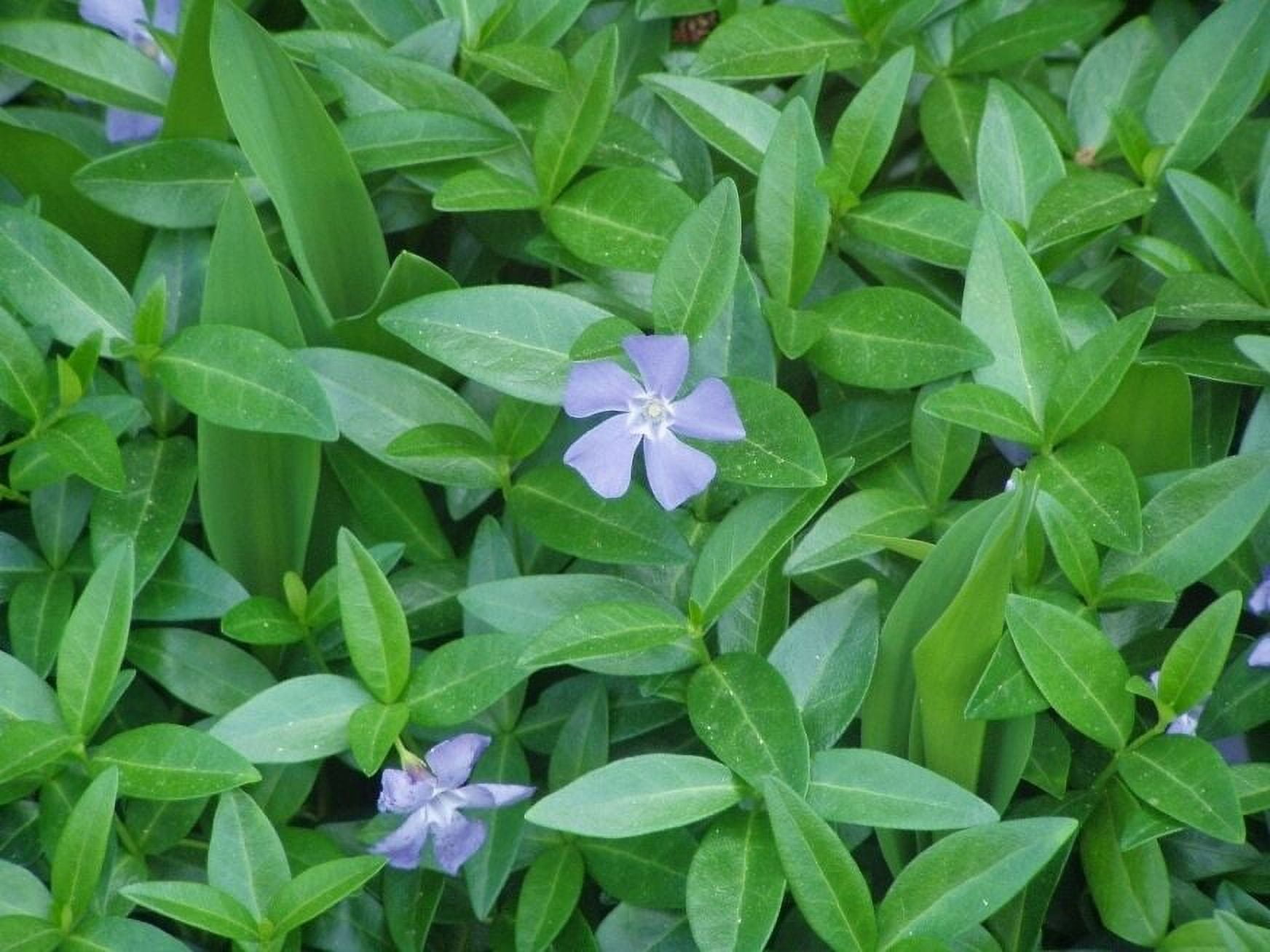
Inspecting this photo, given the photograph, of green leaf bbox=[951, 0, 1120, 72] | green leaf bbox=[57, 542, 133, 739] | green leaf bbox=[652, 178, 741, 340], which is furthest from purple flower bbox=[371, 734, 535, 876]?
green leaf bbox=[951, 0, 1120, 72]

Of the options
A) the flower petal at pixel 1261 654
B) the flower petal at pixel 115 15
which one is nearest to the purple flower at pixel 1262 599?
the flower petal at pixel 1261 654

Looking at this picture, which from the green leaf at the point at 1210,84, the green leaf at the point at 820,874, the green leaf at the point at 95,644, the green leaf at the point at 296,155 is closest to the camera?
the green leaf at the point at 820,874

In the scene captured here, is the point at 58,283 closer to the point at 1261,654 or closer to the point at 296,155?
the point at 296,155

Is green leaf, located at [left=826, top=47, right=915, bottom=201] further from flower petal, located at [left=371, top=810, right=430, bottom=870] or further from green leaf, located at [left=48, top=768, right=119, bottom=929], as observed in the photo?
green leaf, located at [left=48, top=768, right=119, bottom=929]

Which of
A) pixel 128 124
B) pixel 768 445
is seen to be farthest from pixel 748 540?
pixel 128 124

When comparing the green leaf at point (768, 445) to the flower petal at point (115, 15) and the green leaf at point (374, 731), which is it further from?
the flower petal at point (115, 15)

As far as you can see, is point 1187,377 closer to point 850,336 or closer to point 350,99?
point 850,336
